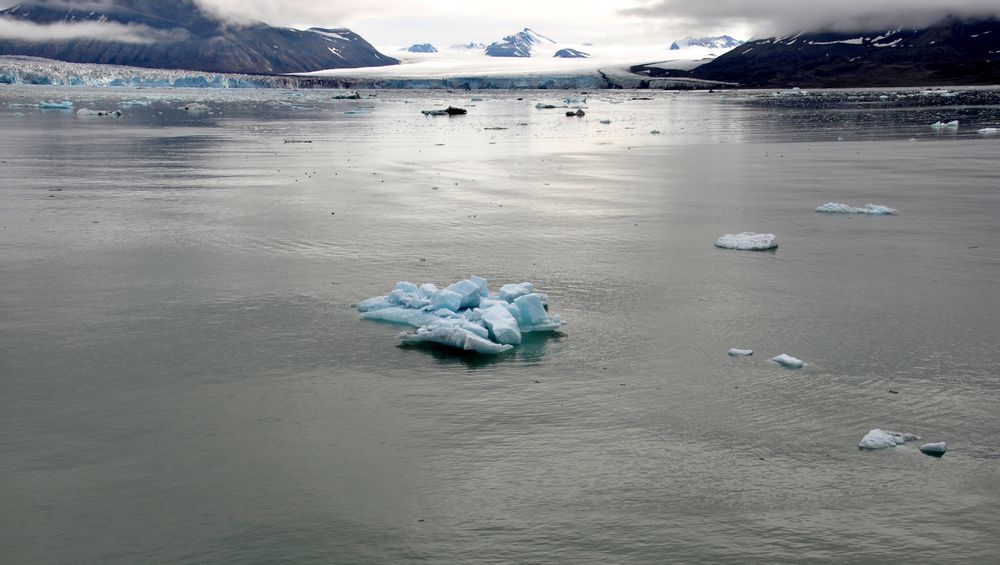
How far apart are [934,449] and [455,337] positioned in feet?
11.3

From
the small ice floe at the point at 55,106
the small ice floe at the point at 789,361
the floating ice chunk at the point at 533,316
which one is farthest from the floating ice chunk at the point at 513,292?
the small ice floe at the point at 55,106

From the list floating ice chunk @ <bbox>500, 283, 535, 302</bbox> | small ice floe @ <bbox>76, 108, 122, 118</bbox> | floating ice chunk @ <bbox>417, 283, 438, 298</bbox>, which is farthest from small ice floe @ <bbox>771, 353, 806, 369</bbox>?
small ice floe @ <bbox>76, 108, 122, 118</bbox>

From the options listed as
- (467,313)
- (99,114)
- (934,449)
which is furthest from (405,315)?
(99,114)

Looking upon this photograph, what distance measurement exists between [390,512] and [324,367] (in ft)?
7.47

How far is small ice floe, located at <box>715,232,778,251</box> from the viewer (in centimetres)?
1063

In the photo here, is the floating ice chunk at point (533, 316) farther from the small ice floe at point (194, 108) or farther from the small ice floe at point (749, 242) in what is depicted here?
the small ice floe at point (194, 108)

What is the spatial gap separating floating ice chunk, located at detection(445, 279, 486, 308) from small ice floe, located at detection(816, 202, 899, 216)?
23.9ft

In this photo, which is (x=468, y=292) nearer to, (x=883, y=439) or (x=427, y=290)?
(x=427, y=290)

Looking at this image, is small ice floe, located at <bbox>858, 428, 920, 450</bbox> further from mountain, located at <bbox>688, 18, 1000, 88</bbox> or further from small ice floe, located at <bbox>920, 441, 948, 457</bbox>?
mountain, located at <bbox>688, 18, 1000, 88</bbox>

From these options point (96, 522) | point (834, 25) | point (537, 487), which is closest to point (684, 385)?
point (537, 487)

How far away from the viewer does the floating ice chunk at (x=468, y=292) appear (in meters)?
7.86

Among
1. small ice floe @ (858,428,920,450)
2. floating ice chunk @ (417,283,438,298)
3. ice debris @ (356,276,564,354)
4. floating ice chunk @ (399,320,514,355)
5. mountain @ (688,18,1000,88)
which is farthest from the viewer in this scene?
mountain @ (688,18,1000,88)

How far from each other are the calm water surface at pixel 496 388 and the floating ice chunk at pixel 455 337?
19 centimetres

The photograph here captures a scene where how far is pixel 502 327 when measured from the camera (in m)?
7.22
